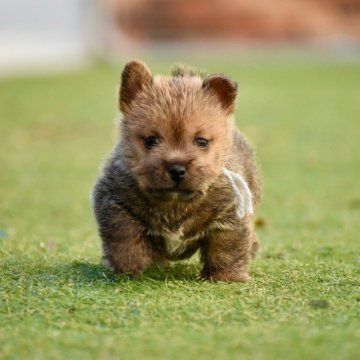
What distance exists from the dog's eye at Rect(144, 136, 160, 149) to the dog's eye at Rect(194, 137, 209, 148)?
0.22 meters

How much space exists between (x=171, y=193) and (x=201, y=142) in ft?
1.26

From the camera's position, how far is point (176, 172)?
461cm

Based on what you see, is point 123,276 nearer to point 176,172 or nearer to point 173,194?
point 173,194

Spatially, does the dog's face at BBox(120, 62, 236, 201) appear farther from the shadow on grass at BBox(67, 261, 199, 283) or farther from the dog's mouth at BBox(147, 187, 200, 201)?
the shadow on grass at BBox(67, 261, 199, 283)

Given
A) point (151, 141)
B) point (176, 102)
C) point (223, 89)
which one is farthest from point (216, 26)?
point (151, 141)

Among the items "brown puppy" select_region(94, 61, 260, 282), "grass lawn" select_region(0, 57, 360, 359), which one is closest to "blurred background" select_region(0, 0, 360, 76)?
"grass lawn" select_region(0, 57, 360, 359)

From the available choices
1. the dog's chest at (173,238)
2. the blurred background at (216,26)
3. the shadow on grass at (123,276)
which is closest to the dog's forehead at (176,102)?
the dog's chest at (173,238)

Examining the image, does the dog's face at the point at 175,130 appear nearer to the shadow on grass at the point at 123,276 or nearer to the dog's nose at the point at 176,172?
the dog's nose at the point at 176,172

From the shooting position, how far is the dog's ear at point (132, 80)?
5137mm

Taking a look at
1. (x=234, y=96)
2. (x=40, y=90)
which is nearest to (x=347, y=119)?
(x=40, y=90)

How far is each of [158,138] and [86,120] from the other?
9201 millimetres

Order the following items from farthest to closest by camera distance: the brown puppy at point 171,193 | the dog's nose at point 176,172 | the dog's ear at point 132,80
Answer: the dog's ear at point 132,80 → the brown puppy at point 171,193 → the dog's nose at point 176,172

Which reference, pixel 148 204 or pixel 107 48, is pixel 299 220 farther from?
pixel 107 48

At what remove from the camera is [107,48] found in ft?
75.7
